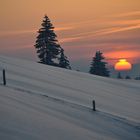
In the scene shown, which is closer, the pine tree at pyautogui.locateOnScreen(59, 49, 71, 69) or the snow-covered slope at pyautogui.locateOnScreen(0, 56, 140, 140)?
the snow-covered slope at pyautogui.locateOnScreen(0, 56, 140, 140)

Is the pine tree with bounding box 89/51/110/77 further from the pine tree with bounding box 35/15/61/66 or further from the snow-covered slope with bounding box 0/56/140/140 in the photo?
the snow-covered slope with bounding box 0/56/140/140

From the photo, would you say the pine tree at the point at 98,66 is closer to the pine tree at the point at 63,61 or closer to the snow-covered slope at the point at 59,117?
the pine tree at the point at 63,61

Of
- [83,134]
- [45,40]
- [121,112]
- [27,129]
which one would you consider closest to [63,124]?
[83,134]

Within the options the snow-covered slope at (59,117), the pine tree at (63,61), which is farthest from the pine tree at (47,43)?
the snow-covered slope at (59,117)

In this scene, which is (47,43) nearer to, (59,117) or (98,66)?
(98,66)

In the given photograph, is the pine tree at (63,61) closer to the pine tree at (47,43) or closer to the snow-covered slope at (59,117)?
the pine tree at (47,43)

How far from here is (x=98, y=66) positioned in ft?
273

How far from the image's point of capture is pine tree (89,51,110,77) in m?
82.8

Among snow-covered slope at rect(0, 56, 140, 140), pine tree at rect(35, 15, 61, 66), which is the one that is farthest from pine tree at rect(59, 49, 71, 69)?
snow-covered slope at rect(0, 56, 140, 140)

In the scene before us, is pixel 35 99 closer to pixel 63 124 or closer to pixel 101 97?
pixel 63 124

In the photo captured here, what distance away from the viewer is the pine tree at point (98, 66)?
82750mm

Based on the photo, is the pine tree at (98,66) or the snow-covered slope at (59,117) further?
the pine tree at (98,66)

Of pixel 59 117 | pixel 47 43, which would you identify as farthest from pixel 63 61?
pixel 59 117

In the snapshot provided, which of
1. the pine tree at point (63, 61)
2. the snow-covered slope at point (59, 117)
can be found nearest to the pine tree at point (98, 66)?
the pine tree at point (63, 61)
